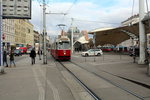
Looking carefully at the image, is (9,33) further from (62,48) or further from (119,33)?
(62,48)

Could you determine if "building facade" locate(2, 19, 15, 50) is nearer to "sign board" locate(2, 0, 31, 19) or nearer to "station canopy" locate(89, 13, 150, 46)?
"station canopy" locate(89, 13, 150, 46)

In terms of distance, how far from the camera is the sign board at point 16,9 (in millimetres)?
14953

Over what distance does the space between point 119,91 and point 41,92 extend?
→ 323 centimetres

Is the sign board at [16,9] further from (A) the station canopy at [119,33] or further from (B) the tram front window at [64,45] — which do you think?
(A) the station canopy at [119,33]

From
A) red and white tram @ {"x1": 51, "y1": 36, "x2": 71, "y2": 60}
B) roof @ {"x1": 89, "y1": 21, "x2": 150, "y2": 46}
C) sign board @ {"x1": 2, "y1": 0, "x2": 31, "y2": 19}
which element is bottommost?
red and white tram @ {"x1": 51, "y1": 36, "x2": 71, "y2": 60}

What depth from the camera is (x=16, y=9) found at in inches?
603

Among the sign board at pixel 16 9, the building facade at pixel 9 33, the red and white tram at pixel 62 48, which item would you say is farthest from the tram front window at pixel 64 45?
the building facade at pixel 9 33

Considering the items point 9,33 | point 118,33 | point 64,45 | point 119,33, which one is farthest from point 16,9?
point 9,33

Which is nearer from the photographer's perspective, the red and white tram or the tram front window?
the red and white tram

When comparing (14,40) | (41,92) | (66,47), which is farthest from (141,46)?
(14,40)

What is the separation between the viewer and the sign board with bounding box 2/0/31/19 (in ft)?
49.1

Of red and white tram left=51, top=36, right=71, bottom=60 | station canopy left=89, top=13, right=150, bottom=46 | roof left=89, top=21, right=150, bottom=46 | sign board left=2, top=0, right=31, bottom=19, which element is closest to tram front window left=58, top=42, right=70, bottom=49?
red and white tram left=51, top=36, right=71, bottom=60

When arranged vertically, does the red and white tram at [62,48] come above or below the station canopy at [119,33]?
below

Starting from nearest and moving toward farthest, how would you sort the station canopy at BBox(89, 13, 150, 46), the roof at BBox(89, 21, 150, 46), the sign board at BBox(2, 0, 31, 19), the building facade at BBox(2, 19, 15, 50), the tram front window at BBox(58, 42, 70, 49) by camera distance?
the sign board at BBox(2, 0, 31, 19) < the tram front window at BBox(58, 42, 70, 49) < the station canopy at BBox(89, 13, 150, 46) < the roof at BBox(89, 21, 150, 46) < the building facade at BBox(2, 19, 15, 50)
